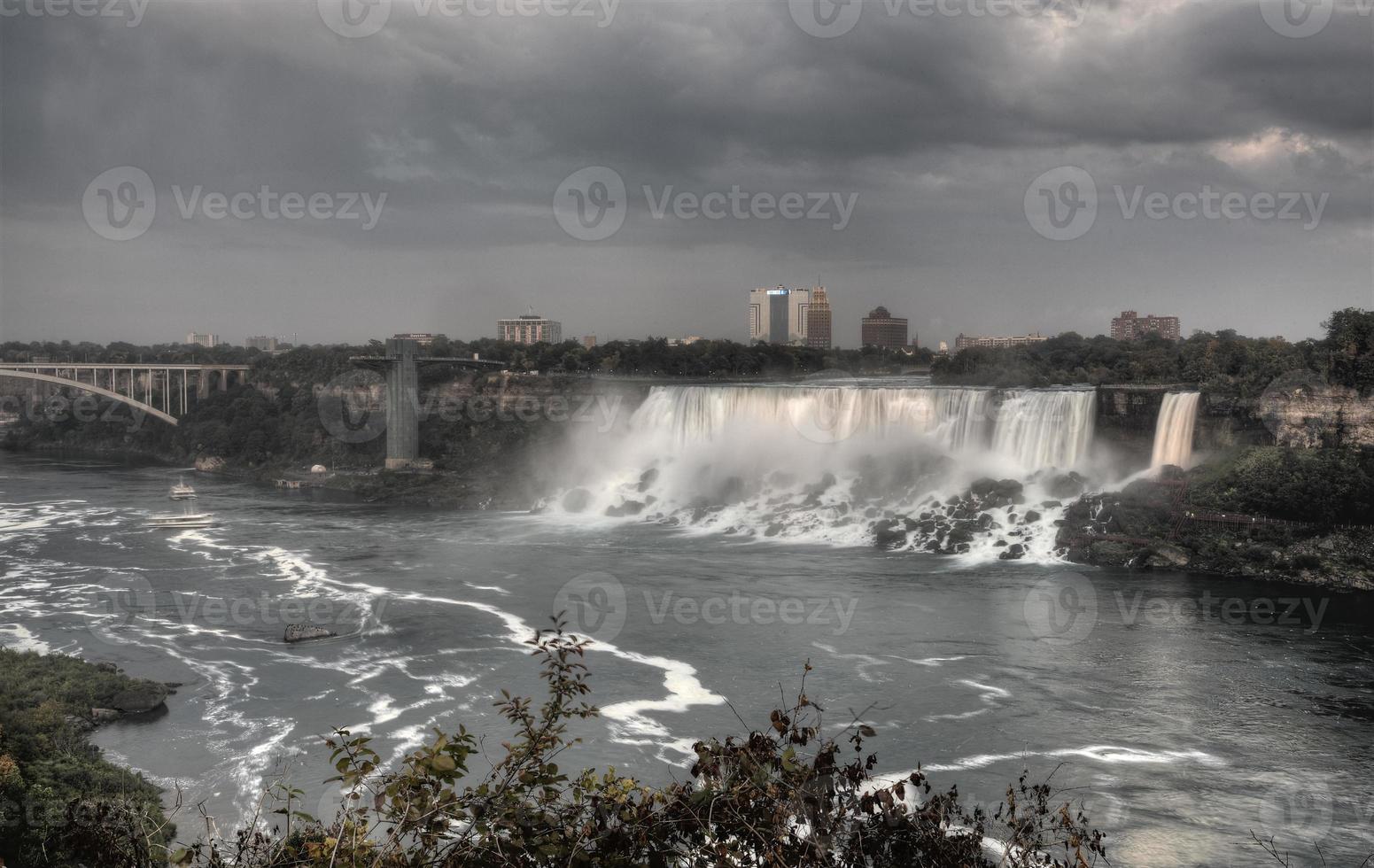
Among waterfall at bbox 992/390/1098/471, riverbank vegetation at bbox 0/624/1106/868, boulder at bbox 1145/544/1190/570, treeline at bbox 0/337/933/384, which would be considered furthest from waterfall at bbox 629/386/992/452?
riverbank vegetation at bbox 0/624/1106/868

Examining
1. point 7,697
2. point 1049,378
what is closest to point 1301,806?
point 7,697

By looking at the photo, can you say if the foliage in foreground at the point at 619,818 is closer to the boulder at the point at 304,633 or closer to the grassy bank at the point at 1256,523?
the boulder at the point at 304,633

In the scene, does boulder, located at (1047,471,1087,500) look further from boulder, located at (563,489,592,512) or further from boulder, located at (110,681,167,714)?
boulder, located at (110,681,167,714)

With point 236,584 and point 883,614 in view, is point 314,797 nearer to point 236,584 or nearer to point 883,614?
point 883,614

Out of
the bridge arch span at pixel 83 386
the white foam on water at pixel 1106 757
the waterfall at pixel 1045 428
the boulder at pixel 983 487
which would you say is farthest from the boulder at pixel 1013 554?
the bridge arch span at pixel 83 386

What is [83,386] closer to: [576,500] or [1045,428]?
[576,500]

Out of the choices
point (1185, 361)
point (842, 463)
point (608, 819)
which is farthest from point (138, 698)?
point (1185, 361)

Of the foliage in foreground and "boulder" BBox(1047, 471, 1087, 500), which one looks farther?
"boulder" BBox(1047, 471, 1087, 500)
